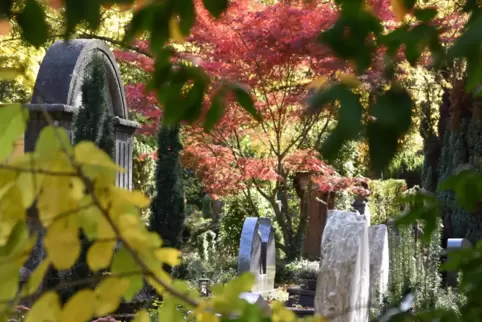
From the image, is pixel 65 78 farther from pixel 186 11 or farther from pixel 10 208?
pixel 10 208

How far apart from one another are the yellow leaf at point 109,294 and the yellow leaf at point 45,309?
0.04 metres

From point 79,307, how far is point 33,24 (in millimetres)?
380

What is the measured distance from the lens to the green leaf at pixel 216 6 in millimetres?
1031

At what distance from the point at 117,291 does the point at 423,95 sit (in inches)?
651

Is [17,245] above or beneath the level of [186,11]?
beneath

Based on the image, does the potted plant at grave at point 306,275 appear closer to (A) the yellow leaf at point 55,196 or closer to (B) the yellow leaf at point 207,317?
(B) the yellow leaf at point 207,317

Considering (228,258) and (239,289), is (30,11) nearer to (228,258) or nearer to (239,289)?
(239,289)

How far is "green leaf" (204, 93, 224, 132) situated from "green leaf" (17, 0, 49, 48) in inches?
8.6

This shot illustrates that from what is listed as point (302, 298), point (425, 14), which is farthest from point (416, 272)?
point (425, 14)

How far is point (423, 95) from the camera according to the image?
16.7 metres

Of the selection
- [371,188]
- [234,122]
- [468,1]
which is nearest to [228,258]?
[234,122]

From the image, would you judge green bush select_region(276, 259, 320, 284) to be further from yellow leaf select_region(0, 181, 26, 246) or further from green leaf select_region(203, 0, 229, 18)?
yellow leaf select_region(0, 181, 26, 246)

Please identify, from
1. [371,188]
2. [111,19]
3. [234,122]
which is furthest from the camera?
[371,188]

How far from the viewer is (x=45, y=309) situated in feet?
2.12
